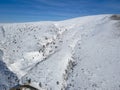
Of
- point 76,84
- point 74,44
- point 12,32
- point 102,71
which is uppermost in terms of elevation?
point 12,32

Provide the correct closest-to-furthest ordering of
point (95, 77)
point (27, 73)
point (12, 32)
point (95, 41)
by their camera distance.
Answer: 1. point (95, 77)
2. point (27, 73)
3. point (95, 41)
4. point (12, 32)

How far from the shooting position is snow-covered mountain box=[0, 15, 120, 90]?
18.4 m

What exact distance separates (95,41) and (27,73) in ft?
40.1

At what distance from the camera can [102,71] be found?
60.3 ft

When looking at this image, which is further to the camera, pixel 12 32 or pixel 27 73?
pixel 12 32

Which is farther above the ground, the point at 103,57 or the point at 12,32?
the point at 12,32

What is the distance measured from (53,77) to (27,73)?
177 inches

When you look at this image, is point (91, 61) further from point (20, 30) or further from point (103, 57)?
point (20, 30)

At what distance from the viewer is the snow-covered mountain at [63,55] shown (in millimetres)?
18391

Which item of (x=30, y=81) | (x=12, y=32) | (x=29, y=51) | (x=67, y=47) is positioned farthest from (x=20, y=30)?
(x=30, y=81)

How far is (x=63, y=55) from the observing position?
23391 millimetres

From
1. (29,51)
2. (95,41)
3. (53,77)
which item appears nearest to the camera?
(53,77)

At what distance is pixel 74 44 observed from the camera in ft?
84.7

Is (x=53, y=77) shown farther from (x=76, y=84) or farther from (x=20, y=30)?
(x=20, y=30)
